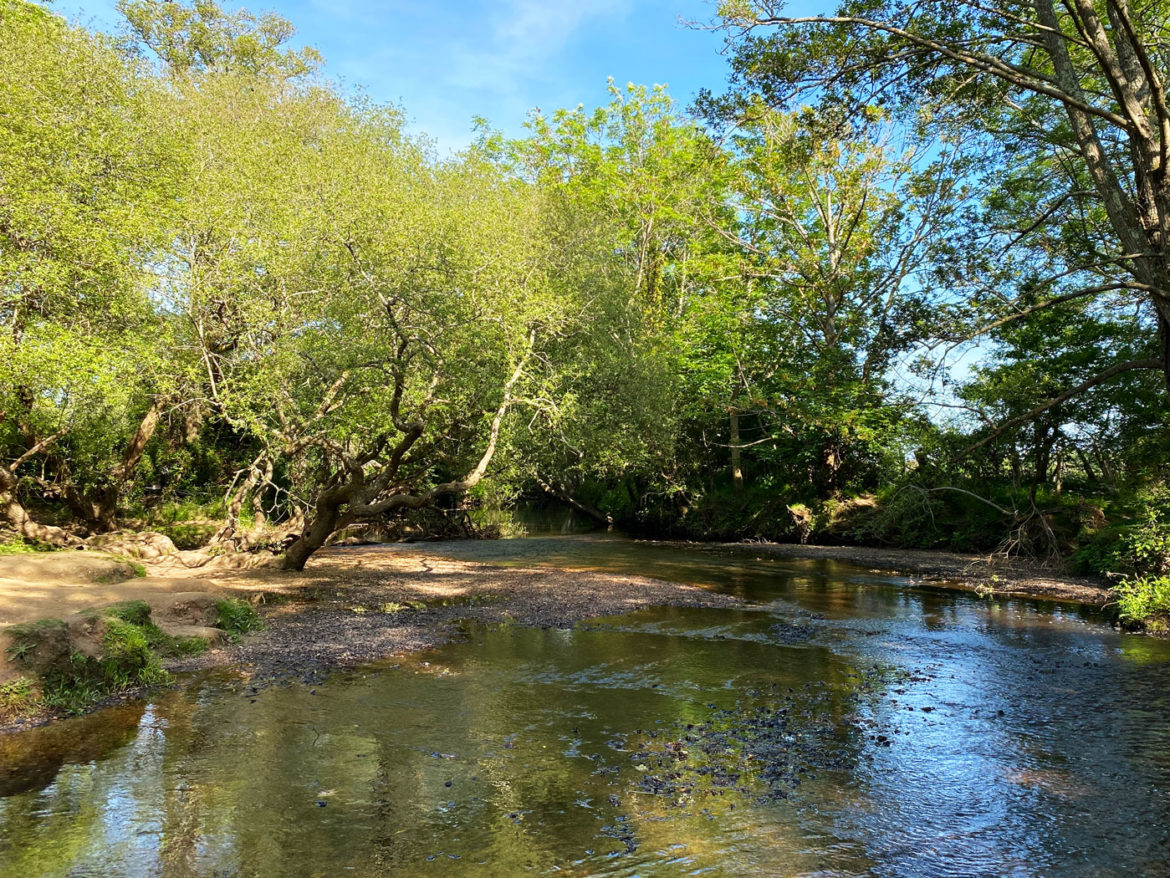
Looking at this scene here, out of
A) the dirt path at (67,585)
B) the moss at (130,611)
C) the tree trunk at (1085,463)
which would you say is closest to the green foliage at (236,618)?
the dirt path at (67,585)

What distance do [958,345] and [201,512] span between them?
27799 mm

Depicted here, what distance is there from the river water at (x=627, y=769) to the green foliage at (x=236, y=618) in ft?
10.8

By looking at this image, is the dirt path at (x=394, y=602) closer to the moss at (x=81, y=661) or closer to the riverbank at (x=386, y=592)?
the riverbank at (x=386, y=592)

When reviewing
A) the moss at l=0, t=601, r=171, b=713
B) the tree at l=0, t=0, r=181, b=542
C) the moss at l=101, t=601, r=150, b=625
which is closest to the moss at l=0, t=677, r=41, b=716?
the moss at l=0, t=601, r=171, b=713

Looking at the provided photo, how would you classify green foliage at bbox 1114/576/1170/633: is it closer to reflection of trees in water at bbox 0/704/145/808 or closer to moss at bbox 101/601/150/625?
reflection of trees in water at bbox 0/704/145/808

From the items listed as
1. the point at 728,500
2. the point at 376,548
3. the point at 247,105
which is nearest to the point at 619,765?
the point at 376,548

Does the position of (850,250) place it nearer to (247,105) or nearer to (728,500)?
(728,500)

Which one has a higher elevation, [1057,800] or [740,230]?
[740,230]

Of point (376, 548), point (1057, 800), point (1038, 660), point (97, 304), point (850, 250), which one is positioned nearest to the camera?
point (1057, 800)

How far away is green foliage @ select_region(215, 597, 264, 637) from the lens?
14117 mm

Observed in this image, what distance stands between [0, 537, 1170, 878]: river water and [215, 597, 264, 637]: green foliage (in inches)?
130

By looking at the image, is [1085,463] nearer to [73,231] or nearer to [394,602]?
[394,602]

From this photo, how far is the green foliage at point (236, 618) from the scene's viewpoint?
1412cm

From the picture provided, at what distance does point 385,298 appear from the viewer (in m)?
18.9
